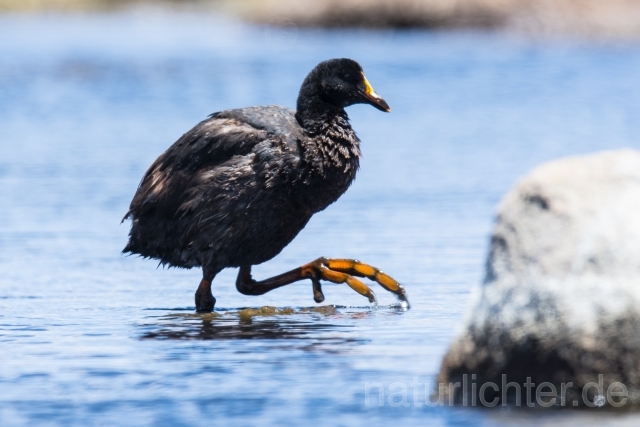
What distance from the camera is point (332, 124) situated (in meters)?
9.20

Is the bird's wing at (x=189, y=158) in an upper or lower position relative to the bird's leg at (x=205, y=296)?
upper

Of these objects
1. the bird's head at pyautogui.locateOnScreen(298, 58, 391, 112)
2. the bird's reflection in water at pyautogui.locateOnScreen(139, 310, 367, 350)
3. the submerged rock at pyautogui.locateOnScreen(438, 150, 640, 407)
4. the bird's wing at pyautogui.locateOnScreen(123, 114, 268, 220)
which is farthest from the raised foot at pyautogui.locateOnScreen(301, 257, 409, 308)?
the submerged rock at pyautogui.locateOnScreen(438, 150, 640, 407)

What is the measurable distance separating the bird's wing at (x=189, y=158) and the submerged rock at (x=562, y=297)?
3.34 metres

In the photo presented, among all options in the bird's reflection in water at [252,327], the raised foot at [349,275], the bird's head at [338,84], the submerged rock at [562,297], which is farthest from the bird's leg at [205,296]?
the submerged rock at [562,297]

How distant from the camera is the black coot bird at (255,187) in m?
8.94

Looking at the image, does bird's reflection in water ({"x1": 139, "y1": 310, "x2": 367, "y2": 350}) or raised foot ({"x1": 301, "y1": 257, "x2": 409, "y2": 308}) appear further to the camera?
raised foot ({"x1": 301, "y1": 257, "x2": 409, "y2": 308})

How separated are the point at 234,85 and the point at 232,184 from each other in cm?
1913

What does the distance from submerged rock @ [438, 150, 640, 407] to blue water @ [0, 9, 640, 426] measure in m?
0.16

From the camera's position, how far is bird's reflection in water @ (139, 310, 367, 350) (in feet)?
26.6

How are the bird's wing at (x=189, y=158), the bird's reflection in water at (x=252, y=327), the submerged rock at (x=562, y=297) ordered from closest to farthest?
the submerged rock at (x=562, y=297), the bird's reflection in water at (x=252, y=327), the bird's wing at (x=189, y=158)

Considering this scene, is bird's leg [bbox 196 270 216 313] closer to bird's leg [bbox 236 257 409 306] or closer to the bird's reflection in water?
the bird's reflection in water

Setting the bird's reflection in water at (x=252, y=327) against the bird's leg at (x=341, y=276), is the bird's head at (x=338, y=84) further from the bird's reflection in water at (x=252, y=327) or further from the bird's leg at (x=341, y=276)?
the bird's reflection in water at (x=252, y=327)

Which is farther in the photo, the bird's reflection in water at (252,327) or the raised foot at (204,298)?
the raised foot at (204,298)

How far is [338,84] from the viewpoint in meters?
9.50
